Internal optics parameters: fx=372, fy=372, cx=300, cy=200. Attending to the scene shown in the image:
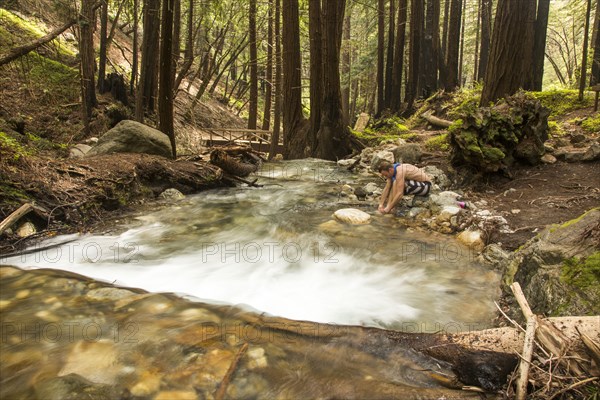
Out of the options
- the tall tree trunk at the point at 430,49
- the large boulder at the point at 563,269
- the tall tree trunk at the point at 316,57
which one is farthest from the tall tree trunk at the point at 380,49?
the large boulder at the point at 563,269

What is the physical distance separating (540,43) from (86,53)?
16.0m

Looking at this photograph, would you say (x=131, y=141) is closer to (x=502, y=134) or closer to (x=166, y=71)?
(x=166, y=71)

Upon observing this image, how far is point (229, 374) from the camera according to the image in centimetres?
237

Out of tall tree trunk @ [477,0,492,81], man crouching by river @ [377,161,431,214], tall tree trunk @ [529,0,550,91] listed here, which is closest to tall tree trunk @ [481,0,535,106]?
man crouching by river @ [377,161,431,214]

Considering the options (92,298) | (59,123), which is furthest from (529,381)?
(59,123)

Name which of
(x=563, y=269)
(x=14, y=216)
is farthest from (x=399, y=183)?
(x=14, y=216)

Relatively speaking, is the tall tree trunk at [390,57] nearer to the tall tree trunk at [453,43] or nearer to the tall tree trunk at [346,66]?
the tall tree trunk at [453,43]

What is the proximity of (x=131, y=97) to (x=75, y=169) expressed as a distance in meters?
9.37

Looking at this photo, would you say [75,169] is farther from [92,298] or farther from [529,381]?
[529,381]

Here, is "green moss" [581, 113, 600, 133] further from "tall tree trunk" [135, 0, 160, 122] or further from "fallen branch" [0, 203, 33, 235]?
"tall tree trunk" [135, 0, 160, 122]

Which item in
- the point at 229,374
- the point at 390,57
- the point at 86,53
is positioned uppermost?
the point at 390,57

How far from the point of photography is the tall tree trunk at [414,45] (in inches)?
696

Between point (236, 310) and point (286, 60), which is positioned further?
point (286, 60)

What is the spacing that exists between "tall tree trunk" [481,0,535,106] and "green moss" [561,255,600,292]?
762cm
